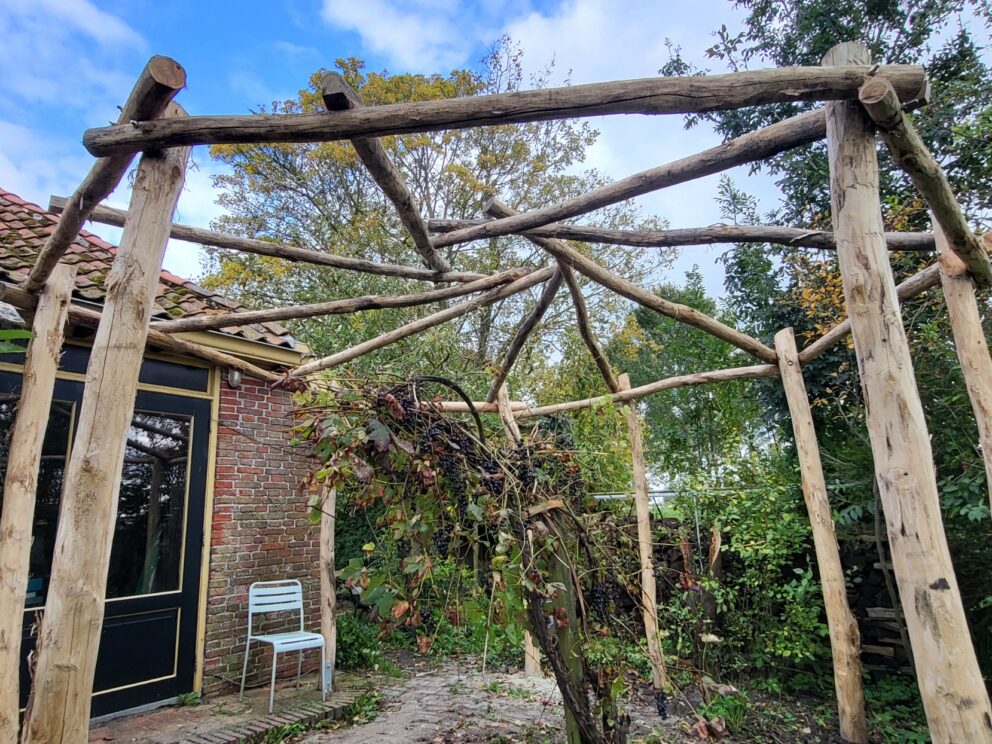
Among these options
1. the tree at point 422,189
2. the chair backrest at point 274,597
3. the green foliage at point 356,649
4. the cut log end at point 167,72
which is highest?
the tree at point 422,189

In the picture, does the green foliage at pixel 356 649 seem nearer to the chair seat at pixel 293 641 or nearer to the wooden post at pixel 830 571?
the chair seat at pixel 293 641

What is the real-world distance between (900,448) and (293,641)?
4.41 metres

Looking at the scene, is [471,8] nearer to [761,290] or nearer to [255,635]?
[761,290]

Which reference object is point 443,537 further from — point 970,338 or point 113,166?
point 970,338

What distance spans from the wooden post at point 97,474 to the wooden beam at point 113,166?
122mm

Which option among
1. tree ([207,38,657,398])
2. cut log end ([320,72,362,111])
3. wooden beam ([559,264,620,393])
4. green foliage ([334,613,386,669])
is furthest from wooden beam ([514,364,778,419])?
tree ([207,38,657,398])

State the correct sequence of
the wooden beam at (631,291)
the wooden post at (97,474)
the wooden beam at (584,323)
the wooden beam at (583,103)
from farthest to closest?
the wooden beam at (584,323) < the wooden beam at (631,291) < the wooden beam at (583,103) < the wooden post at (97,474)

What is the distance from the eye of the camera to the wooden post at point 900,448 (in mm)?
1799

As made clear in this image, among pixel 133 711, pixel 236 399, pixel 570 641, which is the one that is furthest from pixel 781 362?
pixel 133 711

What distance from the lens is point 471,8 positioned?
830 centimetres

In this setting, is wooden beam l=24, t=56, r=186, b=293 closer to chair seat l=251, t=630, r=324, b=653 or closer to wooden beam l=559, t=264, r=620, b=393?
wooden beam l=559, t=264, r=620, b=393

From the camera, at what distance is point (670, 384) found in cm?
493

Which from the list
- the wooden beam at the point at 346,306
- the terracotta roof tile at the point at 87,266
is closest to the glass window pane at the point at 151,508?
the terracotta roof tile at the point at 87,266

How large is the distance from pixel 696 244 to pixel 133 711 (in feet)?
16.5
